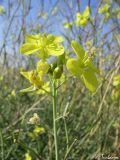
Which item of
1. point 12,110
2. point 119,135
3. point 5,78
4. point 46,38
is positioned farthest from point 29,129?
point 5,78

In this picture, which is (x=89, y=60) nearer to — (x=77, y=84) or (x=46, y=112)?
(x=77, y=84)

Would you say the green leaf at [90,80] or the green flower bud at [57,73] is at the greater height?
the green flower bud at [57,73]

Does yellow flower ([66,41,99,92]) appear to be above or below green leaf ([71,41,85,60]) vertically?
below
